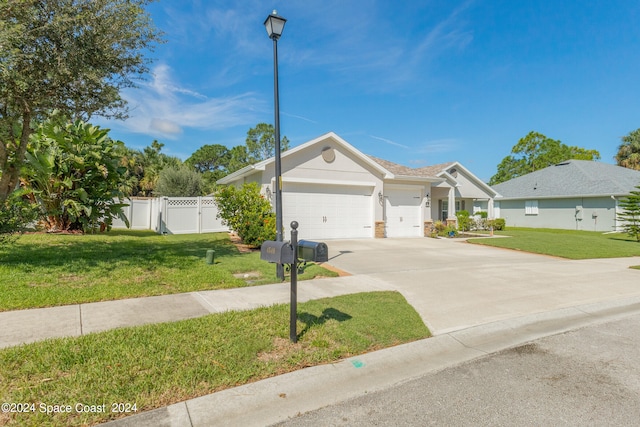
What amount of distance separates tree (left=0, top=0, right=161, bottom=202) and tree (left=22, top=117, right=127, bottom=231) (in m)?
3.00

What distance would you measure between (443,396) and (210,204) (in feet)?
52.7

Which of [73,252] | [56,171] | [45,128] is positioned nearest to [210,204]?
→ [56,171]

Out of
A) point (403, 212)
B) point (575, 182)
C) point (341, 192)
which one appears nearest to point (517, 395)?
point (341, 192)

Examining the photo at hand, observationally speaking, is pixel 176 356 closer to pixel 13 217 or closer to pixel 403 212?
pixel 13 217

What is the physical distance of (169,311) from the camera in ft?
A: 16.1

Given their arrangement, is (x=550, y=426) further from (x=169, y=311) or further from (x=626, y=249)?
(x=626, y=249)

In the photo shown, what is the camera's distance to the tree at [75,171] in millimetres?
11125

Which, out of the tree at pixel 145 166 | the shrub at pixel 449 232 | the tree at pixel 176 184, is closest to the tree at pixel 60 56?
the shrub at pixel 449 232

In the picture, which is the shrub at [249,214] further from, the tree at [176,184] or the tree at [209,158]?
the tree at [209,158]

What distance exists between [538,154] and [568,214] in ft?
74.1

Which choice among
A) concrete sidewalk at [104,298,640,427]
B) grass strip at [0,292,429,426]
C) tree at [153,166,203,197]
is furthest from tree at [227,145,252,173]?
concrete sidewalk at [104,298,640,427]

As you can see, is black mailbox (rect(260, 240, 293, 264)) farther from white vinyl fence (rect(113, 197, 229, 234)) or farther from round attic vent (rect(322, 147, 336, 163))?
white vinyl fence (rect(113, 197, 229, 234))

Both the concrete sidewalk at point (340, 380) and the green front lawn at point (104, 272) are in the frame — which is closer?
the concrete sidewalk at point (340, 380)

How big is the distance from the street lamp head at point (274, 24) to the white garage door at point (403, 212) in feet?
36.2
